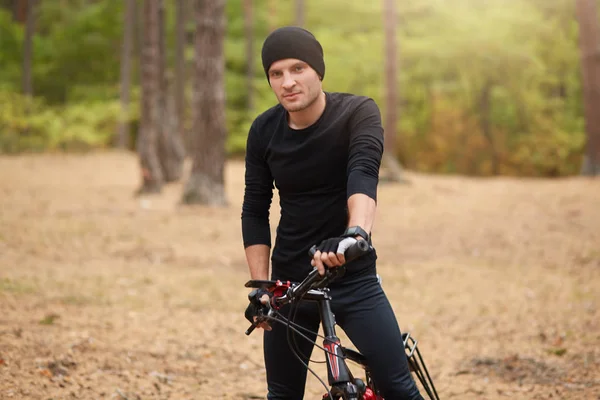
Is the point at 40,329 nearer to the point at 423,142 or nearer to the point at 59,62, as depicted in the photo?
the point at 423,142

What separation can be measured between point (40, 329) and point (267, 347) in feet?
12.1

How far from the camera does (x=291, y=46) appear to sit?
10.6 ft

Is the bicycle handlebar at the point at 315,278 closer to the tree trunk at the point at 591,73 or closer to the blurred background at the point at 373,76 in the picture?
the blurred background at the point at 373,76

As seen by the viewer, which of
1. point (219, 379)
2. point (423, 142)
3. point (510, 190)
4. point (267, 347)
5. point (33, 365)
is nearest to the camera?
point (267, 347)

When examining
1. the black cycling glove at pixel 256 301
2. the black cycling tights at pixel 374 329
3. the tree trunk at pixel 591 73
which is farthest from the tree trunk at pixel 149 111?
the black cycling glove at pixel 256 301

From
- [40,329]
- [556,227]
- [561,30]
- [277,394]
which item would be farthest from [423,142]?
[277,394]

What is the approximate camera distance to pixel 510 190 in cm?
1881

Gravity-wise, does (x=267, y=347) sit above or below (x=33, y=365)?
above

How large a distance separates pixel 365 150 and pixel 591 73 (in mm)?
16426

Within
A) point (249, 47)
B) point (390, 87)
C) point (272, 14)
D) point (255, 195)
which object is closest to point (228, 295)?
point (255, 195)

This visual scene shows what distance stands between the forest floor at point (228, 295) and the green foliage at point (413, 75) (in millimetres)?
13147

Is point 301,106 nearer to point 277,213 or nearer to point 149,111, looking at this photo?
point 277,213

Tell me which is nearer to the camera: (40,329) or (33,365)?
(33,365)

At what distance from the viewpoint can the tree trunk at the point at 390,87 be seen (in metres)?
21.1
